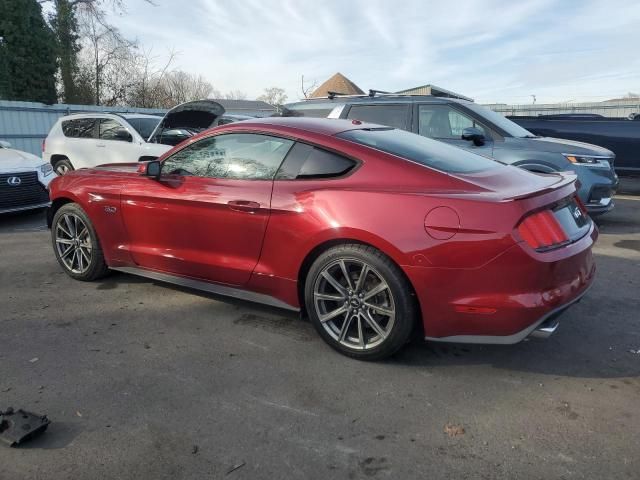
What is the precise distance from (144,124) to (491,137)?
660cm

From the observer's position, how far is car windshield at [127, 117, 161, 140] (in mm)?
10008

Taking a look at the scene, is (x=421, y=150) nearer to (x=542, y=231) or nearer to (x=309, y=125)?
(x=309, y=125)

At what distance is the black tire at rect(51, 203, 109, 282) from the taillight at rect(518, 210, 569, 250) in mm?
3643

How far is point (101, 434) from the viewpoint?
2.61 metres

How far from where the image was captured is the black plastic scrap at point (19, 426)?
2.52 metres

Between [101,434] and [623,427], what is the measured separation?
2.63 metres

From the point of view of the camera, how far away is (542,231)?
298 cm

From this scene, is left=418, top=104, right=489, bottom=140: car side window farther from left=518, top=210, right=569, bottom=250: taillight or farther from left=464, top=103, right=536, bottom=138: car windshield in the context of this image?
left=518, top=210, right=569, bottom=250: taillight

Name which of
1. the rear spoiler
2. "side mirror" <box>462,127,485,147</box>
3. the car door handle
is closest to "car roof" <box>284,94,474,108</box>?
"side mirror" <box>462,127,485,147</box>

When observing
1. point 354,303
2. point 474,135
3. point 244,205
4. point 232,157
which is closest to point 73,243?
point 232,157

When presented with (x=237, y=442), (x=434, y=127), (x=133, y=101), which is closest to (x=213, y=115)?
(x=434, y=127)

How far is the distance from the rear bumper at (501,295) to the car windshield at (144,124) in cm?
817

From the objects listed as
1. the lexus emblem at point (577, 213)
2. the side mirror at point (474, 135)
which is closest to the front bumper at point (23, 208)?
the side mirror at point (474, 135)

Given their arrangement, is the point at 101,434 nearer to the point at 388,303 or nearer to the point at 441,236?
the point at 388,303
